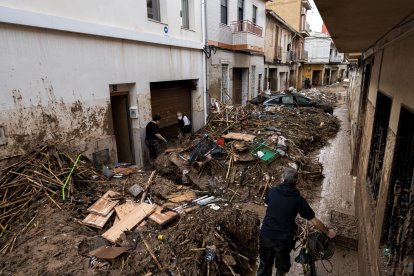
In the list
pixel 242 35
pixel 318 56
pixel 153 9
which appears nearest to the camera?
pixel 153 9

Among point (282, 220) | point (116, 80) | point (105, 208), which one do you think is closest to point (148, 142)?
point (116, 80)

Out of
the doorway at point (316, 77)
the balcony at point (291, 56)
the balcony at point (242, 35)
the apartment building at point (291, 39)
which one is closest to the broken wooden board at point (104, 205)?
the balcony at point (242, 35)

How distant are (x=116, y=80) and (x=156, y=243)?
503 cm

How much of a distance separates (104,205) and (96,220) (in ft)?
1.30

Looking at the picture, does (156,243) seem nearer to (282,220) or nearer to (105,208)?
(105,208)

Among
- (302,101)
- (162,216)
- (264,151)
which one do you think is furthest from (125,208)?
(302,101)

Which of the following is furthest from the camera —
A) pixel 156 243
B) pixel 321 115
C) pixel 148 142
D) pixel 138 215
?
pixel 321 115

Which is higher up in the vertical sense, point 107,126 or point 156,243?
point 107,126

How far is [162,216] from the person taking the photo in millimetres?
4922

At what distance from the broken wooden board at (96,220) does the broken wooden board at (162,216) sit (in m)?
0.83

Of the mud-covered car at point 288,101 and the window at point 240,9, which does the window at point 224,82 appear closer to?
the mud-covered car at point 288,101

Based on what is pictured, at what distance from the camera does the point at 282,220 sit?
3650 millimetres

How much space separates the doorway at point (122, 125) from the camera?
8.48m

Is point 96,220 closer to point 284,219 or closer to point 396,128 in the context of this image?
point 284,219
